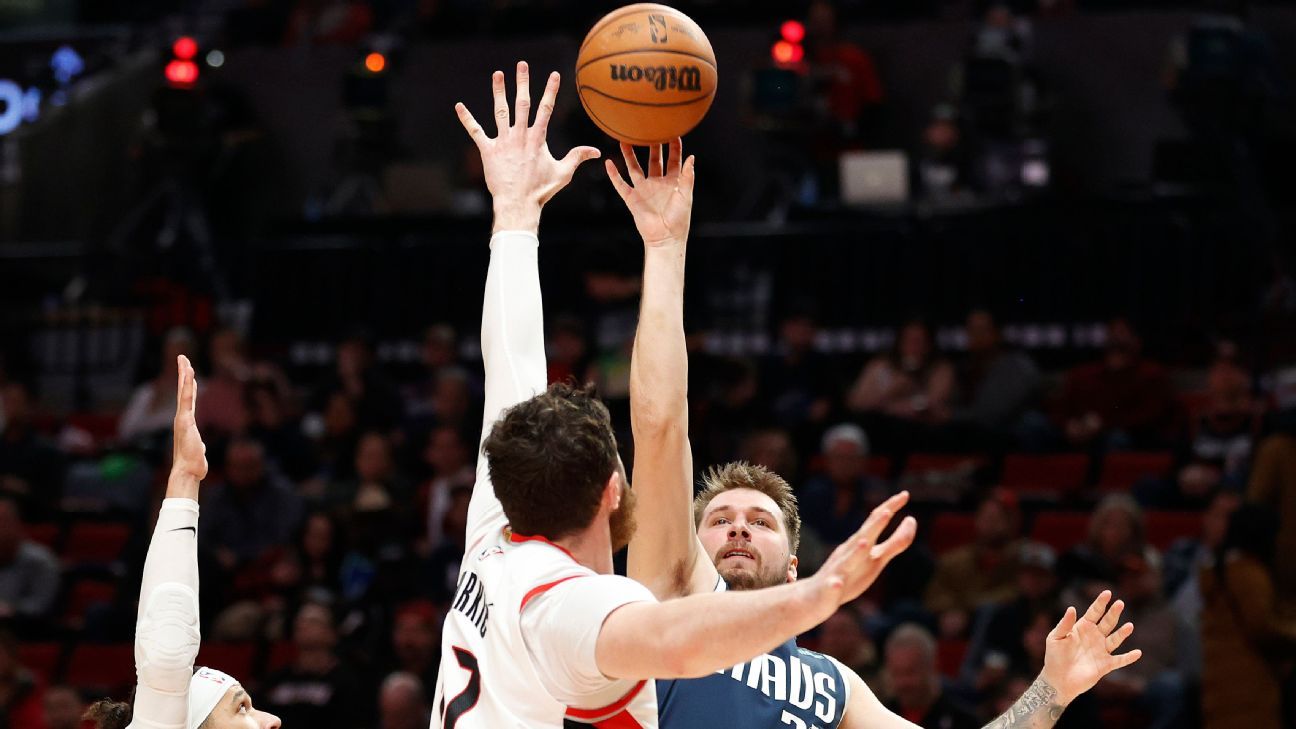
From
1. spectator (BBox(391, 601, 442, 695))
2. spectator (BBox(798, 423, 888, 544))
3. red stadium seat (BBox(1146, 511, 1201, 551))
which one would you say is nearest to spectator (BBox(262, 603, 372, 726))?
spectator (BBox(391, 601, 442, 695))

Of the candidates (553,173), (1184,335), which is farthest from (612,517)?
(1184,335)

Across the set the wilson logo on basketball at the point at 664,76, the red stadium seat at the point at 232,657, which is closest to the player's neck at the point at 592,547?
the wilson logo on basketball at the point at 664,76

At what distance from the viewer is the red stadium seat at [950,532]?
10.5 metres

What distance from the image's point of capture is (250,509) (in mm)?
11742

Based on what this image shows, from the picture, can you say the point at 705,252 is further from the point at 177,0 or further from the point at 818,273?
the point at 177,0

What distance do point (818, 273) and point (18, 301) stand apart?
753 centimetres

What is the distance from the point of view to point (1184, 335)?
1230cm

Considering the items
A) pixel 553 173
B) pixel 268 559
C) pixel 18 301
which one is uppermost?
pixel 553 173

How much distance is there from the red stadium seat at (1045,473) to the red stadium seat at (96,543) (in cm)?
597

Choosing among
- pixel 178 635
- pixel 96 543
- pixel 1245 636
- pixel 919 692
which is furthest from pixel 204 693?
pixel 96 543

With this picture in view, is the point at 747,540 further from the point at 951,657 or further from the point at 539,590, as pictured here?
the point at 951,657

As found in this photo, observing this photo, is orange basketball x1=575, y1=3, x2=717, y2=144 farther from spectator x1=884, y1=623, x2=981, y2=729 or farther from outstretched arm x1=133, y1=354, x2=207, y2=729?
spectator x1=884, y1=623, x2=981, y2=729

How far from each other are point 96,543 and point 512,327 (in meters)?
8.91

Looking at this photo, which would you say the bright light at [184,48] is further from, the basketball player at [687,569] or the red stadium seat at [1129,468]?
the basketball player at [687,569]
